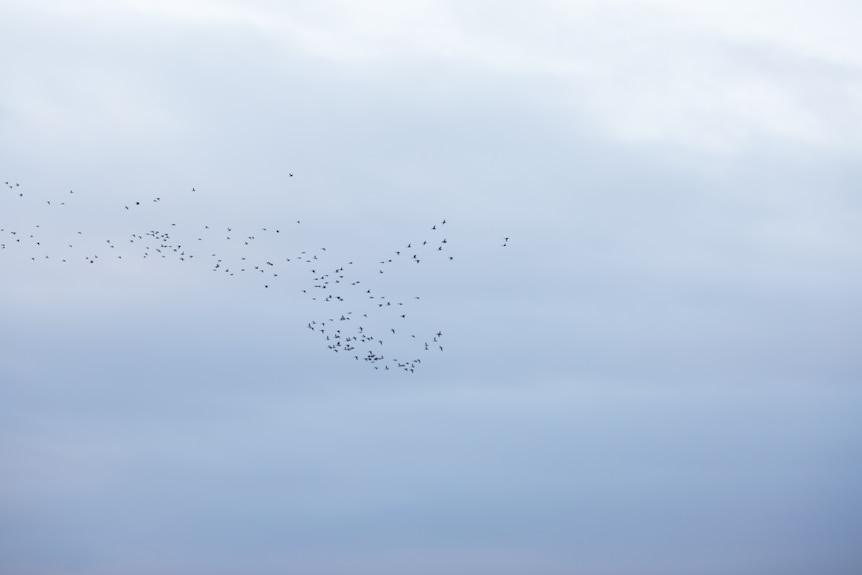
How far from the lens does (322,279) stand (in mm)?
153250

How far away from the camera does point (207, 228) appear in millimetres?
146000

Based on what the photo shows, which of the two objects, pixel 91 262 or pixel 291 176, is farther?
pixel 91 262

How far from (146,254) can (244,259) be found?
48.6 ft

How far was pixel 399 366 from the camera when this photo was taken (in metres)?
155

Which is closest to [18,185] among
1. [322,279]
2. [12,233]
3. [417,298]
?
[12,233]

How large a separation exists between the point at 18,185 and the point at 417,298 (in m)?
39.7

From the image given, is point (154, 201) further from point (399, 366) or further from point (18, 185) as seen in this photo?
point (399, 366)

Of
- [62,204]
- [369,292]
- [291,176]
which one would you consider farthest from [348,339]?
[62,204]

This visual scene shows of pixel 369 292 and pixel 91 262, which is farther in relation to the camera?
pixel 91 262

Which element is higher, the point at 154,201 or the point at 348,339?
the point at 154,201

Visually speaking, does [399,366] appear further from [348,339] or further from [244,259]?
[244,259]

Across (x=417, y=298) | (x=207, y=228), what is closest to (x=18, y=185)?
(x=207, y=228)

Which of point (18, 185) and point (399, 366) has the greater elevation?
point (18, 185)

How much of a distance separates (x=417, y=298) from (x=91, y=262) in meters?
34.7
